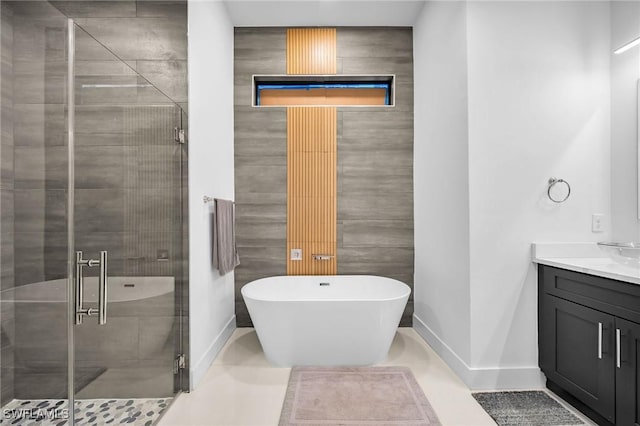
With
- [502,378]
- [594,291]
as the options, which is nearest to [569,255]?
[594,291]

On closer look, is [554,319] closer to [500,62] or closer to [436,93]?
[500,62]

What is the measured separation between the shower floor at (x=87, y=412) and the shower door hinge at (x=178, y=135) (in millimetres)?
1444

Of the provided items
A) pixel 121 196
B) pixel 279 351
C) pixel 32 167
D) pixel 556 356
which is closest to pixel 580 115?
pixel 556 356

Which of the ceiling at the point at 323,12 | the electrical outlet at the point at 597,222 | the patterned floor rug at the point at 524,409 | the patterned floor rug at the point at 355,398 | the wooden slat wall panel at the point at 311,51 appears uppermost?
the ceiling at the point at 323,12

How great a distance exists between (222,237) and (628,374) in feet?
8.52

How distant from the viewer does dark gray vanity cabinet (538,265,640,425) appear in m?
1.78

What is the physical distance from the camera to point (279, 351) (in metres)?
2.70

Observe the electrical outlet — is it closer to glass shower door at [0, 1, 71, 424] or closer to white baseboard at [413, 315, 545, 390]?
white baseboard at [413, 315, 545, 390]

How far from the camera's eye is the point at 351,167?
369 cm

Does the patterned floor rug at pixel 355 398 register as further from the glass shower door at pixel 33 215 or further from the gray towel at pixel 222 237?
the glass shower door at pixel 33 215

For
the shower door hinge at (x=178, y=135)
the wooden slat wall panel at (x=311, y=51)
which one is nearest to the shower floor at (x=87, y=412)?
the shower door hinge at (x=178, y=135)

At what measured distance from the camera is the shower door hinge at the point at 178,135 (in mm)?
2270

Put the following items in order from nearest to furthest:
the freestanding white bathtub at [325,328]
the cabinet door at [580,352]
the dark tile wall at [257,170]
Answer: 1. the cabinet door at [580,352]
2. the freestanding white bathtub at [325,328]
3. the dark tile wall at [257,170]

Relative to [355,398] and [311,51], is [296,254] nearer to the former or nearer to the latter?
[355,398]
